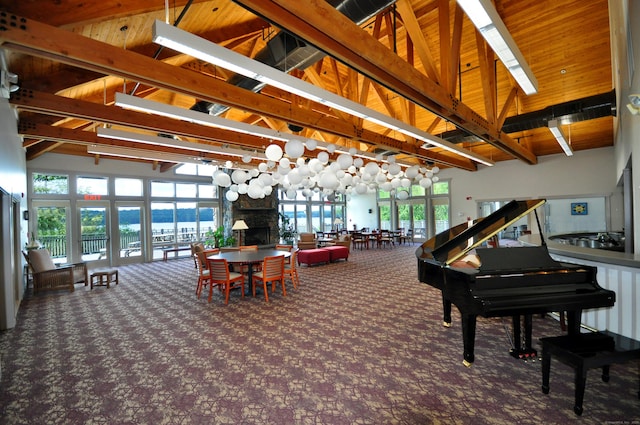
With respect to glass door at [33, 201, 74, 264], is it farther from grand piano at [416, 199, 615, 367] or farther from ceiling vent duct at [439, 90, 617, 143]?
ceiling vent duct at [439, 90, 617, 143]

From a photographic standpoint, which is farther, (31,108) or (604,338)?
(31,108)

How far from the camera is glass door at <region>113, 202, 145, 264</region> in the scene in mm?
10430

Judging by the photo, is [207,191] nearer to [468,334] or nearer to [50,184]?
[50,184]

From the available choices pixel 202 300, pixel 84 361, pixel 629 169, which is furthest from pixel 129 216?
pixel 629 169

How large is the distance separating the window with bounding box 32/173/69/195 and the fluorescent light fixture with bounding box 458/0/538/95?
38.7 feet

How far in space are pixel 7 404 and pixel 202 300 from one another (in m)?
3.10

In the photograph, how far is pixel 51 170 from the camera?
9.04 metres

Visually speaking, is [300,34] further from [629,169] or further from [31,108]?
[629,169]

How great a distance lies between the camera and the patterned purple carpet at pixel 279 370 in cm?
232

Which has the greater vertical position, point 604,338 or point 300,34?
point 300,34

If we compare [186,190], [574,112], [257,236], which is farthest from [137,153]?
[574,112]

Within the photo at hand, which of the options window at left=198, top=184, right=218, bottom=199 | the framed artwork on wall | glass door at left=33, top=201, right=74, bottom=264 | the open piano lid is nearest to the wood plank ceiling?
glass door at left=33, top=201, right=74, bottom=264

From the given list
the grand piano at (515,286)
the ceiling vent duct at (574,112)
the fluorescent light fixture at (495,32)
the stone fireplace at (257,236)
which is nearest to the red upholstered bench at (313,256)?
the stone fireplace at (257,236)

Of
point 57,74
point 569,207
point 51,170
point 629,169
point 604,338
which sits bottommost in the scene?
point 604,338
